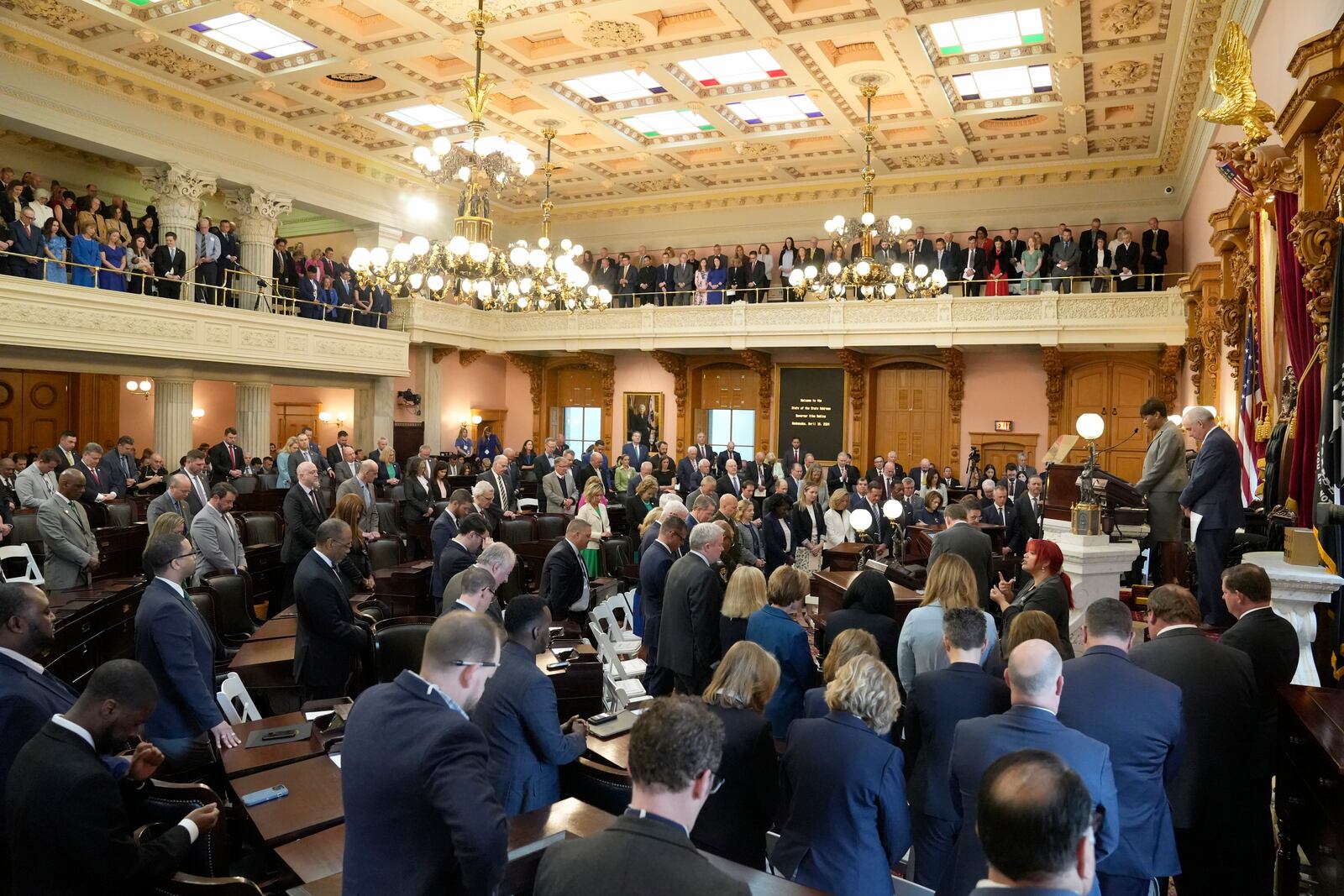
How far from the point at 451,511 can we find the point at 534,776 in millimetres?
3972

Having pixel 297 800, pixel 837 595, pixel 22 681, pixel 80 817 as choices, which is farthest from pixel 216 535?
pixel 837 595

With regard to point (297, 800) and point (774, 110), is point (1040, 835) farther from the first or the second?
point (774, 110)

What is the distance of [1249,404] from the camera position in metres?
7.57

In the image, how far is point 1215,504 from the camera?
5840mm

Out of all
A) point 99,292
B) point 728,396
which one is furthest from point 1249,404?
point 99,292

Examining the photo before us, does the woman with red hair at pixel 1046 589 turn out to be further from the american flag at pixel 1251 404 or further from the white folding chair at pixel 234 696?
the american flag at pixel 1251 404

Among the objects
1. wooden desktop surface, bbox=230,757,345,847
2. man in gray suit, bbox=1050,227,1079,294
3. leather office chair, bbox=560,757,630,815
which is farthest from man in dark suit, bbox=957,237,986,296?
wooden desktop surface, bbox=230,757,345,847

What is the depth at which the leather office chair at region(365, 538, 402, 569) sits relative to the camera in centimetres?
766

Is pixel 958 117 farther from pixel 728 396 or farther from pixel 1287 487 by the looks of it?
pixel 1287 487

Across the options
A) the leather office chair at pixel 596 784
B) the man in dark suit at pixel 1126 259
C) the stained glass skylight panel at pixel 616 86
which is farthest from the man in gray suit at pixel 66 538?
the man in dark suit at pixel 1126 259

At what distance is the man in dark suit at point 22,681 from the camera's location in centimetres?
289

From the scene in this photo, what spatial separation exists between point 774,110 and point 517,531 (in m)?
8.96

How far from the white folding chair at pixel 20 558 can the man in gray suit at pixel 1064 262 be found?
14701 mm

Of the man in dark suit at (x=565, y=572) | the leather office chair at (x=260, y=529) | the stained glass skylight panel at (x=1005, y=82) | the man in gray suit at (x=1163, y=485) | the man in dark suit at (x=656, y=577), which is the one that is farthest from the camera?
the stained glass skylight panel at (x=1005, y=82)
